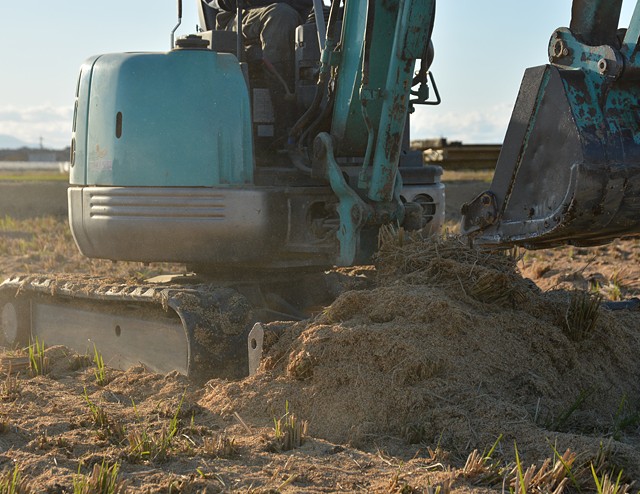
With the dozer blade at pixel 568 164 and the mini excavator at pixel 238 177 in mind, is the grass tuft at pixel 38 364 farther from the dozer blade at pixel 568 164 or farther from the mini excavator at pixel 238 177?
the dozer blade at pixel 568 164

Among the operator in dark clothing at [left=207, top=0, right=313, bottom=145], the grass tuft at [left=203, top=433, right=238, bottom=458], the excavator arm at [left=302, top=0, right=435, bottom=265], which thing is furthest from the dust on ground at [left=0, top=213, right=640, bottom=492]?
the operator in dark clothing at [left=207, top=0, right=313, bottom=145]

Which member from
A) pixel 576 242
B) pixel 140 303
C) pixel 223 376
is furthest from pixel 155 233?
pixel 576 242

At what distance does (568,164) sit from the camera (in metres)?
4.33

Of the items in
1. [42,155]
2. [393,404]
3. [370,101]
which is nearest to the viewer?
[393,404]

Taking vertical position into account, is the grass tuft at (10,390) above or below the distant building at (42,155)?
above

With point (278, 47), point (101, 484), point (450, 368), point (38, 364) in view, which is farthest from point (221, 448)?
point (278, 47)

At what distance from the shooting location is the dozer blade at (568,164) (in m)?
4.28

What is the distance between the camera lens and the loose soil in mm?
3797

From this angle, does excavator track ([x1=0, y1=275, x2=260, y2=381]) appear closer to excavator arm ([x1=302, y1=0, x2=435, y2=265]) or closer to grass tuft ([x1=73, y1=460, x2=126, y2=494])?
excavator arm ([x1=302, y1=0, x2=435, y2=265])

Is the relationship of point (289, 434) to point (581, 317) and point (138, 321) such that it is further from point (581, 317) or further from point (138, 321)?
point (138, 321)

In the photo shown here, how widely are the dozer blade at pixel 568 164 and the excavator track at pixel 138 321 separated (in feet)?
4.89

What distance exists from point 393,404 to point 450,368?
13.5 inches

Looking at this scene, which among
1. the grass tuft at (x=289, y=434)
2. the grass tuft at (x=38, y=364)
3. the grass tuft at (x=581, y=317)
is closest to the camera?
the grass tuft at (x=289, y=434)

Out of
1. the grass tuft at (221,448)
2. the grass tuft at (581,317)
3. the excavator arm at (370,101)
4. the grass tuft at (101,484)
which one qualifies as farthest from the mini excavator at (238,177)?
the grass tuft at (101,484)
